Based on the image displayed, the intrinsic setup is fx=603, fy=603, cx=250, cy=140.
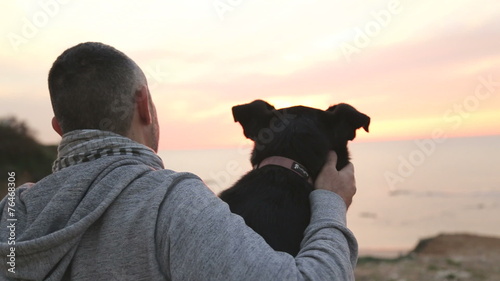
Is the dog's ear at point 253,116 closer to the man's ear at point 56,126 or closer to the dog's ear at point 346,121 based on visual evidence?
the dog's ear at point 346,121

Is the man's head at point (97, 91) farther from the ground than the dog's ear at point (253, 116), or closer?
farther from the ground

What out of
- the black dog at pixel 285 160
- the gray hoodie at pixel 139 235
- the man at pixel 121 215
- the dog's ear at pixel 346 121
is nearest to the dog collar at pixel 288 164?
the black dog at pixel 285 160

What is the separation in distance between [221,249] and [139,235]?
308mm

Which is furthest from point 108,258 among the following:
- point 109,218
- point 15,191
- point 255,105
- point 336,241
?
point 255,105

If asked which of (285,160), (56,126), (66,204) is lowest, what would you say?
(285,160)

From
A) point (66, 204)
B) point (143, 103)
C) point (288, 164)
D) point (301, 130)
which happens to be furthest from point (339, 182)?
point (66, 204)

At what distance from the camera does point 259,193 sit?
3.09 meters

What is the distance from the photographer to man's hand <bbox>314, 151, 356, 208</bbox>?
2680 millimetres

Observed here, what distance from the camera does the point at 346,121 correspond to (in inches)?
139

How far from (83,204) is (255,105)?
1737 millimetres

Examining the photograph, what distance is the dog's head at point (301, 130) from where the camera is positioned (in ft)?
10.8

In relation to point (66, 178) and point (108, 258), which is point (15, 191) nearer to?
point (66, 178)

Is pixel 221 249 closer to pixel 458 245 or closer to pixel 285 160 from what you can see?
pixel 285 160

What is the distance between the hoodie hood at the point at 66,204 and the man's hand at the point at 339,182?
2.87ft
